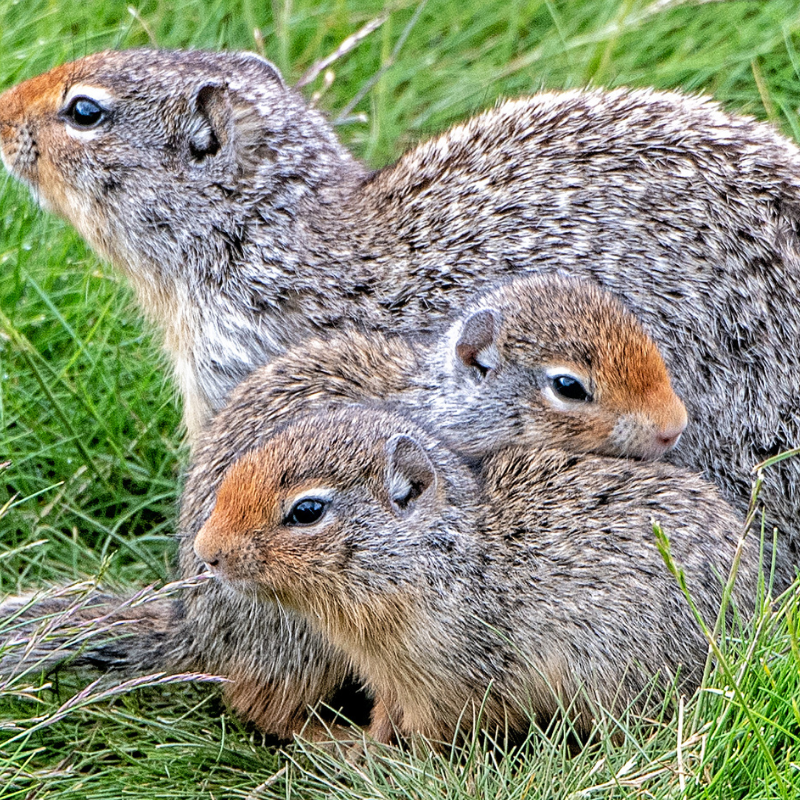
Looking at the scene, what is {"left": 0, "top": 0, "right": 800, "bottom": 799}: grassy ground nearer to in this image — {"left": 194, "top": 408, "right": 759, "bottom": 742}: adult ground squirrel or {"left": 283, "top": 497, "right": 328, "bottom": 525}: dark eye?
{"left": 194, "top": 408, "right": 759, "bottom": 742}: adult ground squirrel

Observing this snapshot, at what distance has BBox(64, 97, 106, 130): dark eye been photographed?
5.50m

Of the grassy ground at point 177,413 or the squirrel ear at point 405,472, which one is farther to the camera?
the squirrel ear at point 405,472

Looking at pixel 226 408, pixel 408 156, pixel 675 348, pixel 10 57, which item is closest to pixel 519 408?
pixel 675 348

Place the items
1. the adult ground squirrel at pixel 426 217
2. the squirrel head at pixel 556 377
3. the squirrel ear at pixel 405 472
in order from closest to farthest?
the squirrel ear at pixel 405 472, the squirrel head at pixel 556 377, the adult ground squirrel at pixel 426 217

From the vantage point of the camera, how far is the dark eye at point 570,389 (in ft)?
15.2

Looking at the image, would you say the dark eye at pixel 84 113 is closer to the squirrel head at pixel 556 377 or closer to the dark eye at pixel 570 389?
the squirrel head at pixel 556 377

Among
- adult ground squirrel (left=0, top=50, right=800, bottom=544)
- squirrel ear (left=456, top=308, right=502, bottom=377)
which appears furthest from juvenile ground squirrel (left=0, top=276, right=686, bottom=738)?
adult ground squirrel (left=0, top=50, right=800, bottom=544)

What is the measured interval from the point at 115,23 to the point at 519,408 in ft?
13.5

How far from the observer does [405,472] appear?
4.36 m

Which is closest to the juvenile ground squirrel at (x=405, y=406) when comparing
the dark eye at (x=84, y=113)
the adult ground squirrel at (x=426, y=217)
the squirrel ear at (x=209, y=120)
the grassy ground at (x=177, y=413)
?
the grassy ground at (x=177, y=413)

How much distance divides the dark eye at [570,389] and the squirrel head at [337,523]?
560mm

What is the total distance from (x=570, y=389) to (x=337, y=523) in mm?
990

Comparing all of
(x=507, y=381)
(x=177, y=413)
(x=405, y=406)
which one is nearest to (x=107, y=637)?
(x=405, y=406)

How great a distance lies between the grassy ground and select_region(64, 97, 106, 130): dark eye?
975mm
